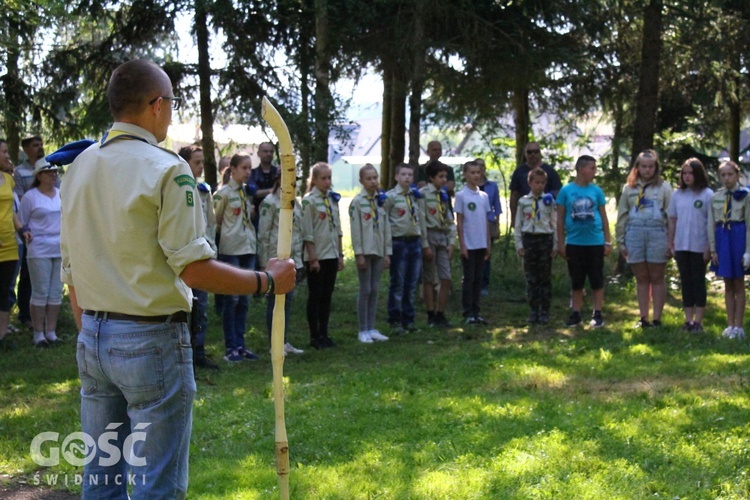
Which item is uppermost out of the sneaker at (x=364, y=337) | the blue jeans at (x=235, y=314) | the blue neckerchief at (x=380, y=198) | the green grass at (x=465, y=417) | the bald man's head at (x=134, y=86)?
the bald man's head at (x=134, y=86)

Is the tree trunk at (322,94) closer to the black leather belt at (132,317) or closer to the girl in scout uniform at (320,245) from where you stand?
the girl in scout uniform at (320,245)

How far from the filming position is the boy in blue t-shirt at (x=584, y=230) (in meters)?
11.2

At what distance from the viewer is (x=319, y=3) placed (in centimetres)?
1216

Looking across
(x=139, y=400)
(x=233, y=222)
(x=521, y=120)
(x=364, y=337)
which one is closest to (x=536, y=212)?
(x=364, y=337)

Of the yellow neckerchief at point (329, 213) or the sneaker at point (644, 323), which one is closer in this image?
the yellow neckerchief at point (329, 213)

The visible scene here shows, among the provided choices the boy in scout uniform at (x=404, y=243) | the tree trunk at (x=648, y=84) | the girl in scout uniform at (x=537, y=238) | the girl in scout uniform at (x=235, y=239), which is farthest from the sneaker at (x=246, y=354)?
the tree trunk at (x=648, y=84)

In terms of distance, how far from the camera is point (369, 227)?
420 inches

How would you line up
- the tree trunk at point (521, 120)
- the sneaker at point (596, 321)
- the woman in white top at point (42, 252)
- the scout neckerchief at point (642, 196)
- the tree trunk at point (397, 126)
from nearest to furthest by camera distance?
the woman in white top at point (42, 252) → the scout neckerchief at point (642, 196) → the sneaker at point (596, 321) → the tree trunk at point (397, 126) → the tree trunk at point (521, 120)

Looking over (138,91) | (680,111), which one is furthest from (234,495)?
(680,111)

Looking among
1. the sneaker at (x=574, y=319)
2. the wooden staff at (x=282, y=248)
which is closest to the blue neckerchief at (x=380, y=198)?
the sneaker at (x=574, y=319)

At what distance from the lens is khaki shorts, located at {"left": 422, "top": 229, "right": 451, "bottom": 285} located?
11875 millimetres

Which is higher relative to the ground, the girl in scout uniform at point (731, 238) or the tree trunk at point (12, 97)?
the tree trunk at point (12, 97)

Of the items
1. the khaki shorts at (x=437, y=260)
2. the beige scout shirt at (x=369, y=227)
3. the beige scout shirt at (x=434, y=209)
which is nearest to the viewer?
the beige scout shirt at (x=369, y=227)

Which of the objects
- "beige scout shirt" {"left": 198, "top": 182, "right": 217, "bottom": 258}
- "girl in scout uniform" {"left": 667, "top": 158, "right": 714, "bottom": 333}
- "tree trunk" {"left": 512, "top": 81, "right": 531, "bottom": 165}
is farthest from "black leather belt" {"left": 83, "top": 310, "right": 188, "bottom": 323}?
"tree trunk" {"left": 512, "top": 81, "right": 531, "bottom": 165}
